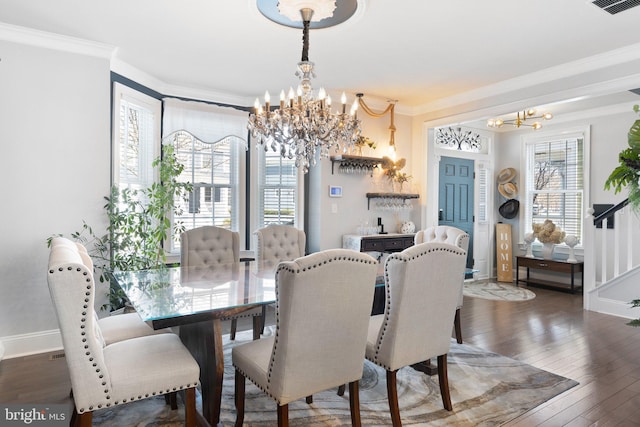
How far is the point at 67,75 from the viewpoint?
3455 mm

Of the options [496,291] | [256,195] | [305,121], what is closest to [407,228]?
[496,291]

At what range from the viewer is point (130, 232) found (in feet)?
12.3

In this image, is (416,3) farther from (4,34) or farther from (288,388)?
(4,34)

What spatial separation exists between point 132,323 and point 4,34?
2661mm

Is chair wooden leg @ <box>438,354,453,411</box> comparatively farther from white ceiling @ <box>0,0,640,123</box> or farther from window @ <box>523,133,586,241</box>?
window @ <box>523,133,586,241</box>

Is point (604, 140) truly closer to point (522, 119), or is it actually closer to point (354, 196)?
point (522, 119)

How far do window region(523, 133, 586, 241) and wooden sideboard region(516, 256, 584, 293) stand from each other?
26.4 inches

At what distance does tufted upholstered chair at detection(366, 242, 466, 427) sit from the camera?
204 cm

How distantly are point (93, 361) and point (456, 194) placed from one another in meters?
5.80

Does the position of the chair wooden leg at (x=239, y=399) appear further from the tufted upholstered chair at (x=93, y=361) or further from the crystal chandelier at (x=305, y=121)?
the crystal chandelier at (x=305, y=121)

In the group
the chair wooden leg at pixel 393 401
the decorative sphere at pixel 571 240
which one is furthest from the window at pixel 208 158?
the decorative sphere at pixel 571 240

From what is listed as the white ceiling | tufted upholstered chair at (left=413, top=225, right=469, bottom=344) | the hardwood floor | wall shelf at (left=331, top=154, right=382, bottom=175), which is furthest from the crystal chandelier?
the hardwood floor

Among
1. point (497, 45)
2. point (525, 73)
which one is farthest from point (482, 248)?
point (497, 45)

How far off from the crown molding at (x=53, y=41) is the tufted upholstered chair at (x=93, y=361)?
236 centimetres
